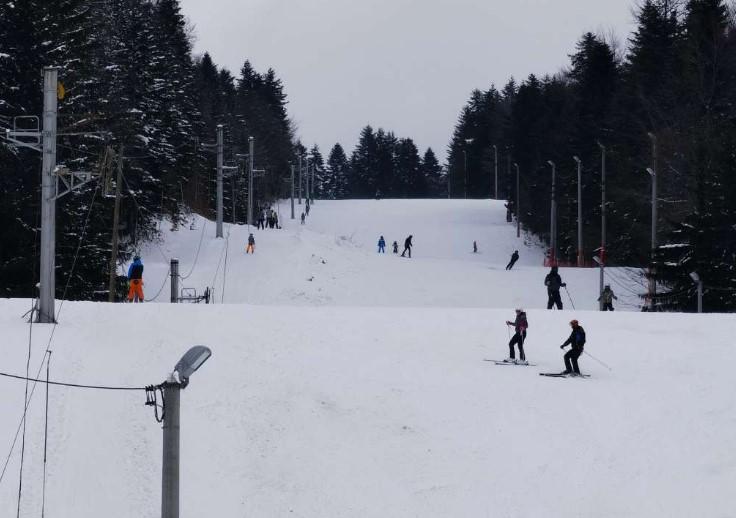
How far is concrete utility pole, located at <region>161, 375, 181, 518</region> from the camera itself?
32.9 ft

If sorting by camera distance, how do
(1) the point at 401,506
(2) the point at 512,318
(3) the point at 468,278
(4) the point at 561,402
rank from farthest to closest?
(3) the point at 468,278 → (2) the point at 512,318 → (4) the point at 561,402 → (1) the point at 401,506

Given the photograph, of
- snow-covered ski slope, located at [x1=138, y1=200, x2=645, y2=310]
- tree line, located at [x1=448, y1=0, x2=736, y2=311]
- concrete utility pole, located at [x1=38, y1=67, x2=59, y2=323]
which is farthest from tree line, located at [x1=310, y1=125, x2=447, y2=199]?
concrete utility pole, located at [x1=38, y1=67, x2=59, y2=323]

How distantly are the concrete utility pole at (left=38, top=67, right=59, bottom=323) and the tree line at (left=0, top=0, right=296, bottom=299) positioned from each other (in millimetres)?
732

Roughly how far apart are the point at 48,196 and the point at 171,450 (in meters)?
12.6

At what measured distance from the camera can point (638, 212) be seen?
58.0 metres

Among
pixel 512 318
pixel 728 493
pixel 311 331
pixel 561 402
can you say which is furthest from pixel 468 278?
pixel 728 493

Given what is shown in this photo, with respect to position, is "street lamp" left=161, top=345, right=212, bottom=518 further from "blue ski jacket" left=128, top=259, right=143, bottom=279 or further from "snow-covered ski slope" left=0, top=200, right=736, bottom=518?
"blue ski jacket" left=128, top=259, right=143, bottom=279

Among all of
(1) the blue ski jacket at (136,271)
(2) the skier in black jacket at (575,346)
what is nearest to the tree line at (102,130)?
(1) the blue ski jacket at (136,271)

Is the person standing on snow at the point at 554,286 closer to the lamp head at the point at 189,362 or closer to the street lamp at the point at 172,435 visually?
the lamp head at the point at 189,362

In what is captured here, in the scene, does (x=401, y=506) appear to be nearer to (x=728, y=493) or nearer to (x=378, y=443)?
(x=378, y=443)

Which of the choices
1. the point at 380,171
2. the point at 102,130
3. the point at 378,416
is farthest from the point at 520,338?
the point at 380,171

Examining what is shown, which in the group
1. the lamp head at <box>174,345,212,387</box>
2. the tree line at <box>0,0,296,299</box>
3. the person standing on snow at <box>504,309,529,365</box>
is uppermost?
the tree line at <box>0,0,296,299</box>

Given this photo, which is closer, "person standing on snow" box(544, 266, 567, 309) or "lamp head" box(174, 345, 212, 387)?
"lamp head" box(174, 345, 212, 387)

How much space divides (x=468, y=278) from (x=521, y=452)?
32.6 m
